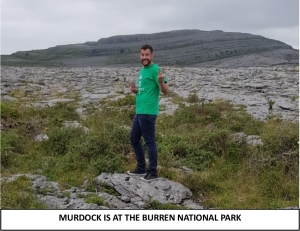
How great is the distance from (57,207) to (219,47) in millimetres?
144924

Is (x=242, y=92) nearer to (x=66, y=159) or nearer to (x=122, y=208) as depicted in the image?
(x=66, y=159)

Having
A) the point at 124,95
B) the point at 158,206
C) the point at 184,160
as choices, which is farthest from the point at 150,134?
the point at 124,95

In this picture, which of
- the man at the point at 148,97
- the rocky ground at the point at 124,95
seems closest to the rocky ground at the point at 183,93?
the rocky ground at the point at 124,95

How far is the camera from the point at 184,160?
8.77 metres

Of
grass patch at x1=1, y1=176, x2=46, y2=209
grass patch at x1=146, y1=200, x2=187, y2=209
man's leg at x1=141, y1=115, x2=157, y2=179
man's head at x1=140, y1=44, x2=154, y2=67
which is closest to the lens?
grass patch at x1=1, y1=176, x2=46, y2=209

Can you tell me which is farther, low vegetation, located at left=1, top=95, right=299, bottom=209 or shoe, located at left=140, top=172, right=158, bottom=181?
shoe, located at left=140, top=172, right=158, bottom=181

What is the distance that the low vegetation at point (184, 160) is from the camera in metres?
7.05

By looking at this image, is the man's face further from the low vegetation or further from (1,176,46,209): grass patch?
(1,176,46,209): grass patch

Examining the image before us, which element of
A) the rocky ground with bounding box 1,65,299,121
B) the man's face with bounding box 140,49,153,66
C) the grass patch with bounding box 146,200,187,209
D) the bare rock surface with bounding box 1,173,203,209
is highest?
the man's face with bounding box 140,49,153,66

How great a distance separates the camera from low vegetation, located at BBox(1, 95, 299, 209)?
7.05 metres

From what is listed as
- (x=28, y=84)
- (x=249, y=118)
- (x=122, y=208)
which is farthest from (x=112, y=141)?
(x=28, y=84)

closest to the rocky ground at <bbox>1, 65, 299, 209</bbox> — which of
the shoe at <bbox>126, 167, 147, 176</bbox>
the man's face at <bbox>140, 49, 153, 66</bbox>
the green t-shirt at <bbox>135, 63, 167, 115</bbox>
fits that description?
the shoe at <bbox>126, 167, 147, 176</bbox>

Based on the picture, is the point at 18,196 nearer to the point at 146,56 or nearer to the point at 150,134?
the point at 150,134

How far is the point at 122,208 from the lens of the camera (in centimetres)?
645
